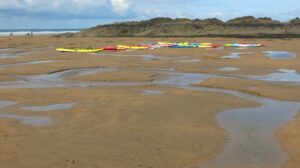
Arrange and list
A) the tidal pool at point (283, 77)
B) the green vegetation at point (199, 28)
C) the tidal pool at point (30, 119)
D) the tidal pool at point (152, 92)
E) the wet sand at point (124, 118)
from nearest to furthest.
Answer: the wet sand at point (124, 118)
the tidal pool at point (30, 119)
the tidal pool at point (152, 92)
the tidal pool at point (283, 77)
the green vegetation at point (199, 28)

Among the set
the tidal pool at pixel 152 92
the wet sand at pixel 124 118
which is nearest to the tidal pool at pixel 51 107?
the wet sand at pixel 124 118

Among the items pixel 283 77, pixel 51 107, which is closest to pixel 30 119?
pixel 51 107

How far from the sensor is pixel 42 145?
792cm

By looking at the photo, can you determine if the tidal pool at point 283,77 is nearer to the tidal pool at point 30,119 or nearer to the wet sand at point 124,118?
the wet sand at point 124,118

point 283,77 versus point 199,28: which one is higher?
point 199,28

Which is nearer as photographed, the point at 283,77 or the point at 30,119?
the point at 30,119

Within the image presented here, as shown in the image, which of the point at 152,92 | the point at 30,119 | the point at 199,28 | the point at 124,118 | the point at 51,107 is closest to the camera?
the point at 124,118

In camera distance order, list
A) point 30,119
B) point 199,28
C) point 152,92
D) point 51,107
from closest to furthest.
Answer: point 30,119 → point 51,107 → point 152,92 → point 199,28

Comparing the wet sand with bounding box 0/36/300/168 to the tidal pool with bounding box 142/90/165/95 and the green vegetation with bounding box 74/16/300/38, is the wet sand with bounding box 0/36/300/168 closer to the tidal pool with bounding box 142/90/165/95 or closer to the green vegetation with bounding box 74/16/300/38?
the tidal pool with bounding box 142/90/165/95

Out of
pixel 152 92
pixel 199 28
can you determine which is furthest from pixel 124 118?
pixel 199 28

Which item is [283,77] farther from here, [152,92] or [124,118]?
[124,118]

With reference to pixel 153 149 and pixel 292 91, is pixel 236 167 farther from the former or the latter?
pixel 292 91

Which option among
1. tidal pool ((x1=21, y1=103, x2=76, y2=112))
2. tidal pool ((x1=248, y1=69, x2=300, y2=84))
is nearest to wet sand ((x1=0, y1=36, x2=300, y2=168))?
tidal pool ((x1=21, y1=103, x2=76, y2=112))

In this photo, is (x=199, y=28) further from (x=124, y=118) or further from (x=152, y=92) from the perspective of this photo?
(x=124, y=118)
